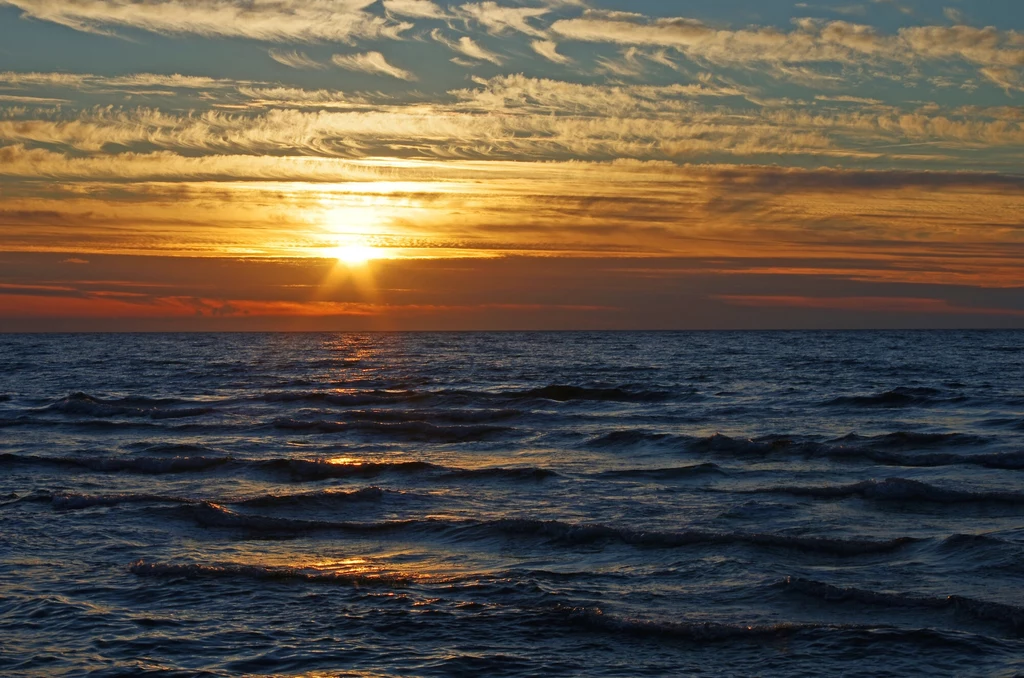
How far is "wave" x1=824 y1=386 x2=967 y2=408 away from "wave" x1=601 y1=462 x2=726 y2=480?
17865mm

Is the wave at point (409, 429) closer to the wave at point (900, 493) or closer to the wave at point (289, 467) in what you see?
the wave at point (289, 467)

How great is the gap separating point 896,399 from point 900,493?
23.5 meters

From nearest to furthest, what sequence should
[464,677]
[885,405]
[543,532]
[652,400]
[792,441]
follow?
1. [464,677]
2. [543,532]
3. [792,441]
4. [885,405]
5. [652,400]

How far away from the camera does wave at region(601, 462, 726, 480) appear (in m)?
22.4

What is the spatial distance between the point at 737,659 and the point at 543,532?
6.08 metres

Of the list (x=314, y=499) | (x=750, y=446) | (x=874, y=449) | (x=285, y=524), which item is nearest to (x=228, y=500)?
(x=314, y=499)

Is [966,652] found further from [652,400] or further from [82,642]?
[652,400]

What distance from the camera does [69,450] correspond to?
27.5m

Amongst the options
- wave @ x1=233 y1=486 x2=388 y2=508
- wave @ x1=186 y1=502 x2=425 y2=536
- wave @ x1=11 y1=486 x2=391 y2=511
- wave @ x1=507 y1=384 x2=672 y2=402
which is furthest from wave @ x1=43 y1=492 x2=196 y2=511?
wave @ x1=507 y1=384 x2=672 y2=402

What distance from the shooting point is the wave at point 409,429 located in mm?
30984

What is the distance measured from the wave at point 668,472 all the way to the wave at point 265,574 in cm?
994

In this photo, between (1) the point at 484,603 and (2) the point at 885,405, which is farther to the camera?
(2) the point at 885,405

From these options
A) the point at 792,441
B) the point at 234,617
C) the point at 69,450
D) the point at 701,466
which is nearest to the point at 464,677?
the point at 234,617

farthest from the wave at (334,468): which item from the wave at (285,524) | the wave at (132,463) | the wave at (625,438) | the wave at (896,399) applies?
the wave at (896,399)
